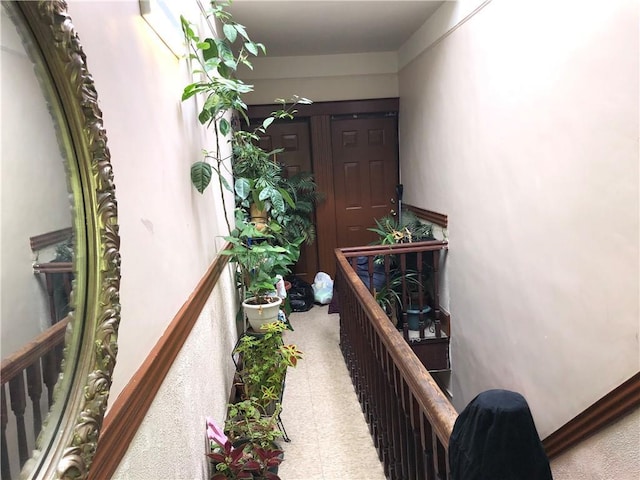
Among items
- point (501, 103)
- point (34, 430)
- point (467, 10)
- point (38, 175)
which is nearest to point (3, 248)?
point (38, 175)

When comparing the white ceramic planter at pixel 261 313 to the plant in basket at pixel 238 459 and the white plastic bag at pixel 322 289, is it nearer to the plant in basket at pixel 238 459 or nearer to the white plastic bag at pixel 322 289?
the plant in basket at pixel 238 459

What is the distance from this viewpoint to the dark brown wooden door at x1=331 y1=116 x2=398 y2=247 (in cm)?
515

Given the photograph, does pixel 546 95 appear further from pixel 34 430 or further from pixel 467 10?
pixel 34 430

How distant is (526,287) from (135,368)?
85.4 inches

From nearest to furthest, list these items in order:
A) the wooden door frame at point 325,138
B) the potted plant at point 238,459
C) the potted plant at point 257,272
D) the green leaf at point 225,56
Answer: the potted plant at point 238,459, the green leaf at point 225,56, the potted plant at point 257,272, the wooden door frame at point 325,138

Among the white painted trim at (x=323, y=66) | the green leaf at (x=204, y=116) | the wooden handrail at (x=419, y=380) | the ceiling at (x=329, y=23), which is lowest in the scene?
the wooden handrail at (x=419, y=380)

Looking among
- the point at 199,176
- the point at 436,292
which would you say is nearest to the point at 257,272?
the point at 199,176

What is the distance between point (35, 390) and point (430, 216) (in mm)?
3805

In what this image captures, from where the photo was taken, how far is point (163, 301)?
1.31m

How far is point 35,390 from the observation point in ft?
1.89

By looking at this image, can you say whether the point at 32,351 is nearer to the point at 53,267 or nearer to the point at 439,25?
the point at 53,267

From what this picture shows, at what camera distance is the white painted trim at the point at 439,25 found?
3.04 m

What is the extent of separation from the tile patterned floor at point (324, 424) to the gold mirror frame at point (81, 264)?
5.79ft

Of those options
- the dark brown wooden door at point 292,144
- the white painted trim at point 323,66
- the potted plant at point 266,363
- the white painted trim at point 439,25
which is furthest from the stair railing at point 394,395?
the white painted trim at point 323,66
